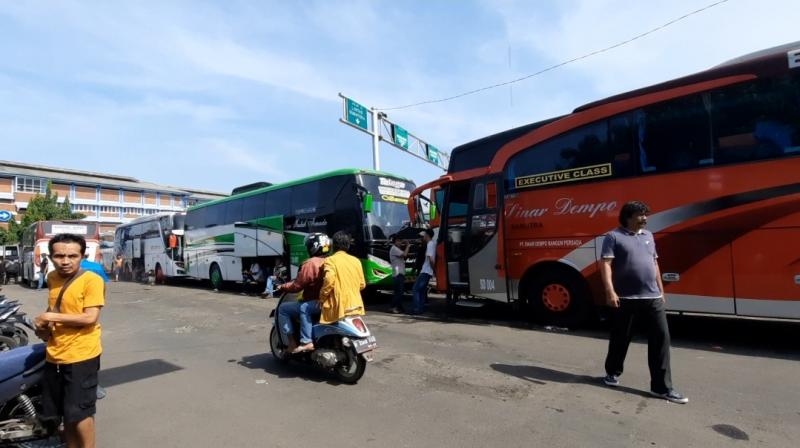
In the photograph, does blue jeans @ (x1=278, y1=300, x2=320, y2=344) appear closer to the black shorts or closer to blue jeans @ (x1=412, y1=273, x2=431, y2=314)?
the black shorts

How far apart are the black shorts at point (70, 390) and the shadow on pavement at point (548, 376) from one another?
13.2 ft

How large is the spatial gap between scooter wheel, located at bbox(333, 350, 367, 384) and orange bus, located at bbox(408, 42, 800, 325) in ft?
13.5

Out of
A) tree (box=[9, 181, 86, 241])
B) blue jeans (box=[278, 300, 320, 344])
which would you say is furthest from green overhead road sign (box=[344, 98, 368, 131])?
tree (box=[9, 181, 86, 241])

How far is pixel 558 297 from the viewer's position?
7.94 m

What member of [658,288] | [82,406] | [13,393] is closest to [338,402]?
[82,406]

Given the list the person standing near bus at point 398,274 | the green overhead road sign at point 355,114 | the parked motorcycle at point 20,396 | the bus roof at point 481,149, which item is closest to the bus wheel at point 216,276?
the green overhead road sign at point 355,114

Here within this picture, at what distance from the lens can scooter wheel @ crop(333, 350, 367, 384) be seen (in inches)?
201

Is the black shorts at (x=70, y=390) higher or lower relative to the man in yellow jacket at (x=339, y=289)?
lower

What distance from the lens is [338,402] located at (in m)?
4.56

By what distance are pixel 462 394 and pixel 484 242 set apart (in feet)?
14.5

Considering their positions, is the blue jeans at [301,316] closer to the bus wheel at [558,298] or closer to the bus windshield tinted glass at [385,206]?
the bus wheel at [558,298]

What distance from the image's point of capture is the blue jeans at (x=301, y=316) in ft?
17.8

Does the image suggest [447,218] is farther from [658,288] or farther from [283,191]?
[283,191]

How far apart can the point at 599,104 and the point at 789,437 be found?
526cm
